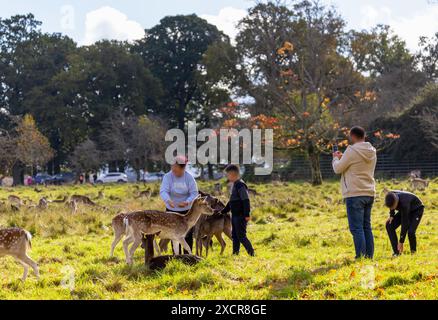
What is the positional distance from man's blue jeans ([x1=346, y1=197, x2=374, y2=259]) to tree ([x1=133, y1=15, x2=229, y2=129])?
1998 inches

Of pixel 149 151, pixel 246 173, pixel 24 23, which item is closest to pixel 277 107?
pixel 246 173

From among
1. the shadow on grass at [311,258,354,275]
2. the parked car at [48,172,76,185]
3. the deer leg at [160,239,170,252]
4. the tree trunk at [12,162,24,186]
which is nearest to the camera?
the shadow on grass at [311,258,354,275]

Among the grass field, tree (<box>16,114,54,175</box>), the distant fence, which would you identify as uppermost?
tree (<box>16,114,54,175</box>)

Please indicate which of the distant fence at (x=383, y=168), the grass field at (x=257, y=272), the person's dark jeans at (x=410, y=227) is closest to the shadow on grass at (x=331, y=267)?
the grass field at (x=257, y=272)

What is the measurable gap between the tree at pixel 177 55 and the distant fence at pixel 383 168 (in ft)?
70.4

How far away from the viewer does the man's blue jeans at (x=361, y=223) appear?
838cm

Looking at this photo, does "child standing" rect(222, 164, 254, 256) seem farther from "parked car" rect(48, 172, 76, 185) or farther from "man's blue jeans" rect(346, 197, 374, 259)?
"parked car" rect(48, 172, 76, 185)

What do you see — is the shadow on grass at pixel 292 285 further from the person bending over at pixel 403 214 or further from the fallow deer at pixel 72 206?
the fallow deer at pixel 72 206

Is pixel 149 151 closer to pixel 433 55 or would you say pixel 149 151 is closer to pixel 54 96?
pixel 54 96

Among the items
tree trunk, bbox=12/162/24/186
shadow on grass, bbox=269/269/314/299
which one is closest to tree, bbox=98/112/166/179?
tree trunk, bbox=12/162/24/186

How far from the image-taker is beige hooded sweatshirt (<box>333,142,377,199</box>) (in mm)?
8391

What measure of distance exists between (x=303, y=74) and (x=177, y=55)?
2957 centimetres

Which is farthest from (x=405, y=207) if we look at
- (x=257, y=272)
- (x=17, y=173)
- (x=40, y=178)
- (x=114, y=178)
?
(x=40, y=178)
